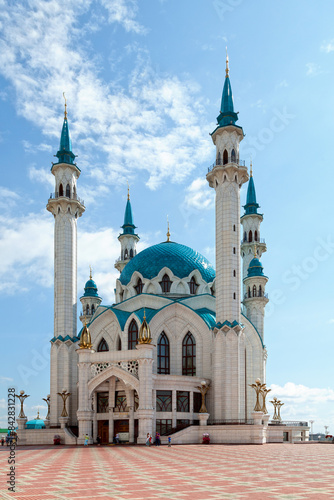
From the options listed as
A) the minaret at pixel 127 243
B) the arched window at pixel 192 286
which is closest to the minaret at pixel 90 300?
the minaret at pixel 127 243

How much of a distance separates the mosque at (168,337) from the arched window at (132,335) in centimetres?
8

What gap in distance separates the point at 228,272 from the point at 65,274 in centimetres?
1441

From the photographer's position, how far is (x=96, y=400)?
4266 cm

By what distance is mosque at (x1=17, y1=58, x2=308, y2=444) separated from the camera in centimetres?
4016

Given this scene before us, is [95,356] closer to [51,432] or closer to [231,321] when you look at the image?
[51,432]

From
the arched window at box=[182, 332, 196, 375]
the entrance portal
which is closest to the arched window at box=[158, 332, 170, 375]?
the arched window at box=[182, 332, 196, 375]

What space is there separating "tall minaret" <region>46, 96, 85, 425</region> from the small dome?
18.0 m

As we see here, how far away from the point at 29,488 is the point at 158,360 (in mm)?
32318

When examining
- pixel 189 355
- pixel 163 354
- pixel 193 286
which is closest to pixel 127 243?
pixel 193 286

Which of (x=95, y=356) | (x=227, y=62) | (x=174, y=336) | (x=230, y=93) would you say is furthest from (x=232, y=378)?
(x=227, y=62)

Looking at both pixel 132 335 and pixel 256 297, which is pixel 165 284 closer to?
pixel 132 335

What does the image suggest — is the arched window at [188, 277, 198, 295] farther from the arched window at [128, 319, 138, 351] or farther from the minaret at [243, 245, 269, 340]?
the arched window at [128, 319, 138, 351]

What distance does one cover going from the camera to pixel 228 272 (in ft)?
143

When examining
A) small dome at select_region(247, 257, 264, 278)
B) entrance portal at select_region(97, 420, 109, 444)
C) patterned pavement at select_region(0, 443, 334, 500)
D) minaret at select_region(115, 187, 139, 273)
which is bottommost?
entrance portal at select_region(97, 420, 109, 444)
